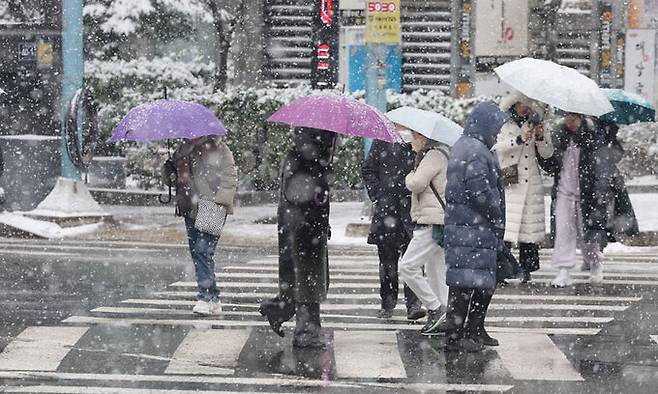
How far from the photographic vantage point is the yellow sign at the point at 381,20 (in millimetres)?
17641

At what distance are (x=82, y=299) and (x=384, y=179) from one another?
2.89 metres

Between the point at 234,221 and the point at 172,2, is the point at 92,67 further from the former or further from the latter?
the point at 234,221

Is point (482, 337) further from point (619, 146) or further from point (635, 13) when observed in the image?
point (635, 13)

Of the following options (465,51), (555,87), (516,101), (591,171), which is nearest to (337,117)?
(555,87)

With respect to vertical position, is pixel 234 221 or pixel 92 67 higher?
pixel 92 67

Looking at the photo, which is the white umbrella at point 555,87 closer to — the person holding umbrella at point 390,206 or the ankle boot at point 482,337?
the person holding umbrella at point 390,206

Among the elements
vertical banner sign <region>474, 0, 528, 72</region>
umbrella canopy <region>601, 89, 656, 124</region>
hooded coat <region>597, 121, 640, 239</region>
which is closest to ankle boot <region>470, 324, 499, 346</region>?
hooded coat <region>597, 121, 640, 239</region>

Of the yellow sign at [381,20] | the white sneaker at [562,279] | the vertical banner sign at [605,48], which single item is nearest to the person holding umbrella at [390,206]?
the white sneaker at [562,279]

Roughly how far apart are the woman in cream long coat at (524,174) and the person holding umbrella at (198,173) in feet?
9.17

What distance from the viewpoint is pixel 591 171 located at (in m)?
13.0

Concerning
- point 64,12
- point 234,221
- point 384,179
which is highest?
point 64,12

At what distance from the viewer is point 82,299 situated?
12.2 metres

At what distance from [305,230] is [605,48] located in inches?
720

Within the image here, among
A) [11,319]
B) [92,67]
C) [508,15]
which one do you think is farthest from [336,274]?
[508,15]
